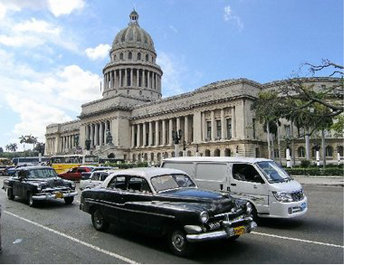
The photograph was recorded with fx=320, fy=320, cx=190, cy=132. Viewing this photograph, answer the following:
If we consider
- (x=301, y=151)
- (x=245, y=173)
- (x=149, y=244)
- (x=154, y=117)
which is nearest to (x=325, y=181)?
(x=245, y=173)

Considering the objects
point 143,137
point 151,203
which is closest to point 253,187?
point 151,203

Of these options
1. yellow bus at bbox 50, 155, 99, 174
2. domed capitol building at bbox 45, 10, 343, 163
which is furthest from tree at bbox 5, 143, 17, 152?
yellow bus at bbox 50, 155, 99, 174

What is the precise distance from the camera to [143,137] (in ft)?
262

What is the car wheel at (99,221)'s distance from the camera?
9.03 meters

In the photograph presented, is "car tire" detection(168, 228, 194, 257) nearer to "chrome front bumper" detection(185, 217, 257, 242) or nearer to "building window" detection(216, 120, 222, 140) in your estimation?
"chrome front bumper" detection(185, 217, 257, 242)

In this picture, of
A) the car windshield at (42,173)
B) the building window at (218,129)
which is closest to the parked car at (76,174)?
the car windshield at (42,173)

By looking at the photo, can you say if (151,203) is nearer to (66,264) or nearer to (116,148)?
(66,264)

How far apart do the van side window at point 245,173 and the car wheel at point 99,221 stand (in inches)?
169

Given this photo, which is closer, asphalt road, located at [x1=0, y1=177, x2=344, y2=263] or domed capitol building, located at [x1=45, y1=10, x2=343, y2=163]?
asphalt road, located at [x1=0, y1=177, x2=344, y2=263]

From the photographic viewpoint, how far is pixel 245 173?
10398 millimetres

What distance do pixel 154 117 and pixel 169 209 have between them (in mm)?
70400

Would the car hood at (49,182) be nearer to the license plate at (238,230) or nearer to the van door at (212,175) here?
the van door at (212,175)

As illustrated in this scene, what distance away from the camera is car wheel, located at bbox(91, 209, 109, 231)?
9.03 m

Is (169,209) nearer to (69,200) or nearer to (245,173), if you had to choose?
(245,173)
